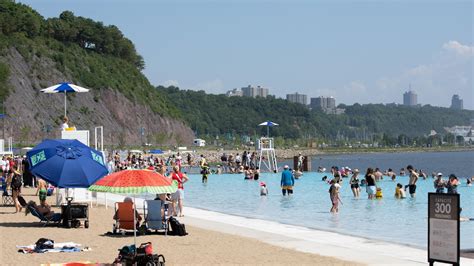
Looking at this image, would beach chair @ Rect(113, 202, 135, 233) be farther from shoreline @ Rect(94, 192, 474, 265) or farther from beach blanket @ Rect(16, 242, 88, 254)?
beach blanket @ Rect(16, 242, 88, 254)

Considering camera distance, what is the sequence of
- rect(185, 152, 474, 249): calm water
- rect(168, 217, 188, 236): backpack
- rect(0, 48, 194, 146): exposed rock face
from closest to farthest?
rect(168, 217, 188, 236): backpack, rect(185, 152, 474, 249): calm water, rect(0, 48, 194, 146): exposed rock face

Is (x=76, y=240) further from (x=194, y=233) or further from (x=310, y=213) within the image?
(x=310, y=213)

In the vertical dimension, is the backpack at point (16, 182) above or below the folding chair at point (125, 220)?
above

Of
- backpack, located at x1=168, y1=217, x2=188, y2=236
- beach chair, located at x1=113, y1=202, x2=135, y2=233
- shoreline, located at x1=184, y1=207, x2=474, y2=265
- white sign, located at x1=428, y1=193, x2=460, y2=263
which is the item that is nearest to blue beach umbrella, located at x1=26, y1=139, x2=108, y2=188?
beach chair, located at x1=113, y1=202, x2=135, y2=233

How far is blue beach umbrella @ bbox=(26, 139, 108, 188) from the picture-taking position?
56.5ft

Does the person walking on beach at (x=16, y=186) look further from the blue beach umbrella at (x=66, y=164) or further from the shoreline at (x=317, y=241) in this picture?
the shoreline at (x=317, y=241)

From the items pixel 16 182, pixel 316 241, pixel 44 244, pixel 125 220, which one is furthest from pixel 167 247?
pixel 16 182

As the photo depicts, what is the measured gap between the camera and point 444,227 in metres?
9.68

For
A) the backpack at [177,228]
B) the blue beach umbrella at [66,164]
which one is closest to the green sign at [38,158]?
the blue beach umbrella at [66,164]

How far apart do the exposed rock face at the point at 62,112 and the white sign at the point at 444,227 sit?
280 feet

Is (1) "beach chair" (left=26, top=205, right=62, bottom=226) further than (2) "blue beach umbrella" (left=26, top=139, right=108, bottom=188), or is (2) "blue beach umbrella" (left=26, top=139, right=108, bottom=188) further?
(1) "beach chair" (left=26, top=205, right=62, bottom=226)

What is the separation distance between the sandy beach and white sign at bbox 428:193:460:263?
9.30 feet

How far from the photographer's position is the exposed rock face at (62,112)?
98.6 meters

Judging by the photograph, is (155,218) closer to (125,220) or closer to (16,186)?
(125,220)
